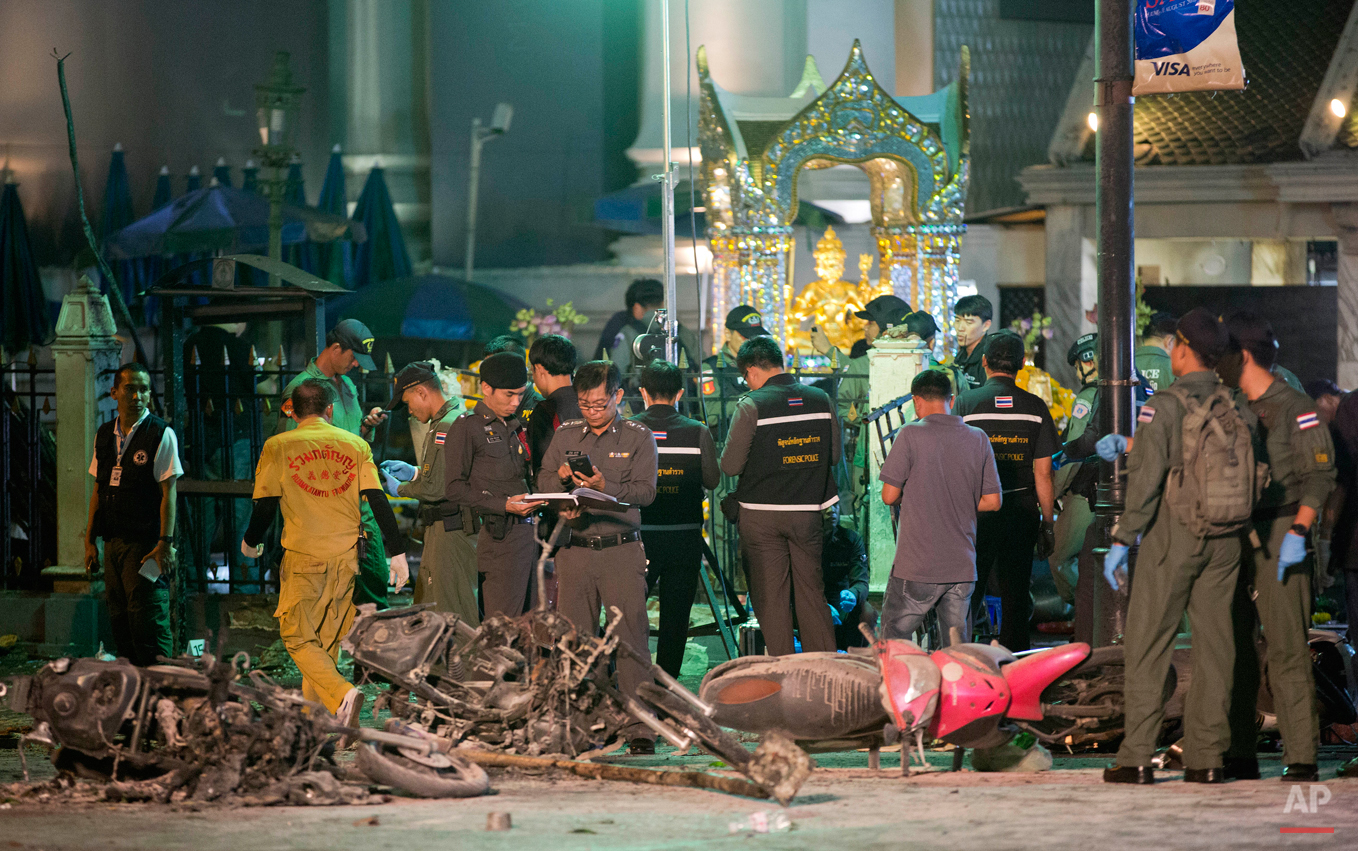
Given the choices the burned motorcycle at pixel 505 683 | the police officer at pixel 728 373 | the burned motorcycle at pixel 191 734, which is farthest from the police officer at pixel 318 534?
the police officer at pixel 728 373

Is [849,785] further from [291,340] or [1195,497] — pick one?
[291,340]

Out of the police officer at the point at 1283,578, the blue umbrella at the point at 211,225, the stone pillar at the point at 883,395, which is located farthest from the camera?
the blue umbrella at the point at 211,225

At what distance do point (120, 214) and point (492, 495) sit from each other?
47.8 feet

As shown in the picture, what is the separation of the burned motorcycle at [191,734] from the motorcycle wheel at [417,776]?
0.01 metres

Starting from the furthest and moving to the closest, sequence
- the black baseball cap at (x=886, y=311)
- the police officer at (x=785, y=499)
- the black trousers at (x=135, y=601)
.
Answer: the black baseball cap at (x=886, y=311) → the black trousers at (x=135, y=601) → the police officer at (x=785, y=499)

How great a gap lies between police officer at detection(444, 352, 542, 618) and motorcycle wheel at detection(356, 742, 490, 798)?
6.71ft

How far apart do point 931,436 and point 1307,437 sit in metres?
1.89

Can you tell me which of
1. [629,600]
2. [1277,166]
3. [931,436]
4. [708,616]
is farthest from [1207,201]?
[629,600]

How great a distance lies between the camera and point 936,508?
761 cm

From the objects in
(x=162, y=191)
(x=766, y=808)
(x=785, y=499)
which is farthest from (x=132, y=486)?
(x=162, y=191)

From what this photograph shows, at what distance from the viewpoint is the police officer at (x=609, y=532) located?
750 centimetres

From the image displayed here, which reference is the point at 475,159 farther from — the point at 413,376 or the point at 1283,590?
the point at 1283,590

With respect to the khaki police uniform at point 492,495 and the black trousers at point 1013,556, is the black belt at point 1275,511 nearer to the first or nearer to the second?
the black trousers at point 1013,556

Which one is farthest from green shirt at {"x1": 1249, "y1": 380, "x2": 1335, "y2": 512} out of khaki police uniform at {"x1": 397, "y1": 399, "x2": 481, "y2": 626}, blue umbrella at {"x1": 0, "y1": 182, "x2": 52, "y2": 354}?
blue umbrella at {"x1": 0, "y1": 182, "x2": 52, "y2": 354}
